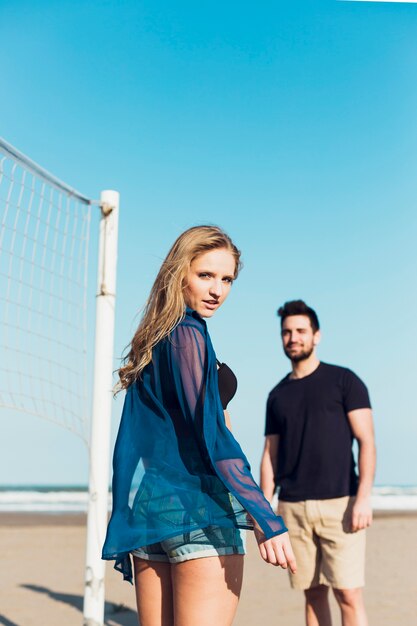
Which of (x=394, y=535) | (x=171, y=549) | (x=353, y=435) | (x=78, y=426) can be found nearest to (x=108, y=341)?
(x=78, y=426)

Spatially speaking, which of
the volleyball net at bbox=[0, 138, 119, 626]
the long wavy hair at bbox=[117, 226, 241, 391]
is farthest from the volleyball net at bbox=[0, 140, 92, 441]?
the long wavy hair at bbox=[117, 226, 241, 391]

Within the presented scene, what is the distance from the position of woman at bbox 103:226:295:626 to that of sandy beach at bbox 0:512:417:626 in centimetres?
386

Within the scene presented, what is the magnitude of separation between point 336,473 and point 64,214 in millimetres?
2491

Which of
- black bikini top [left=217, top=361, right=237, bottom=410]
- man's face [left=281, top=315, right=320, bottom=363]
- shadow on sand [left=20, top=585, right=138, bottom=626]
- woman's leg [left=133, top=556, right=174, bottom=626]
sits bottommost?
shadow on sand [left=20, top=585, right=138, bottom=626]

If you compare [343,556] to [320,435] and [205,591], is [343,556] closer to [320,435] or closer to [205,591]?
[320,435]

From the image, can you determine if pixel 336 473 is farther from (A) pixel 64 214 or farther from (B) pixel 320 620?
(A) pixel 64 214

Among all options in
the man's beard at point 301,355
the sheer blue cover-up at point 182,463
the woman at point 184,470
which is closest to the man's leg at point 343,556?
the man's beard at point 301,355

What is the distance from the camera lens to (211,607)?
1.73 meters

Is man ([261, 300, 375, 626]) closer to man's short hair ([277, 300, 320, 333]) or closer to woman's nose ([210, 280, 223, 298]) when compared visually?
man's short hair ([277, 300, 320, 333])

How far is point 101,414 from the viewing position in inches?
173

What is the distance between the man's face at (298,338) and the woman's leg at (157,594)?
2234 millimetres

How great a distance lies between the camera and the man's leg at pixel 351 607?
362 centimetres

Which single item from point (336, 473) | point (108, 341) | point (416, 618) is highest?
point (108, 341)

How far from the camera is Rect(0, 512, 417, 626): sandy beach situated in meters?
5.54
